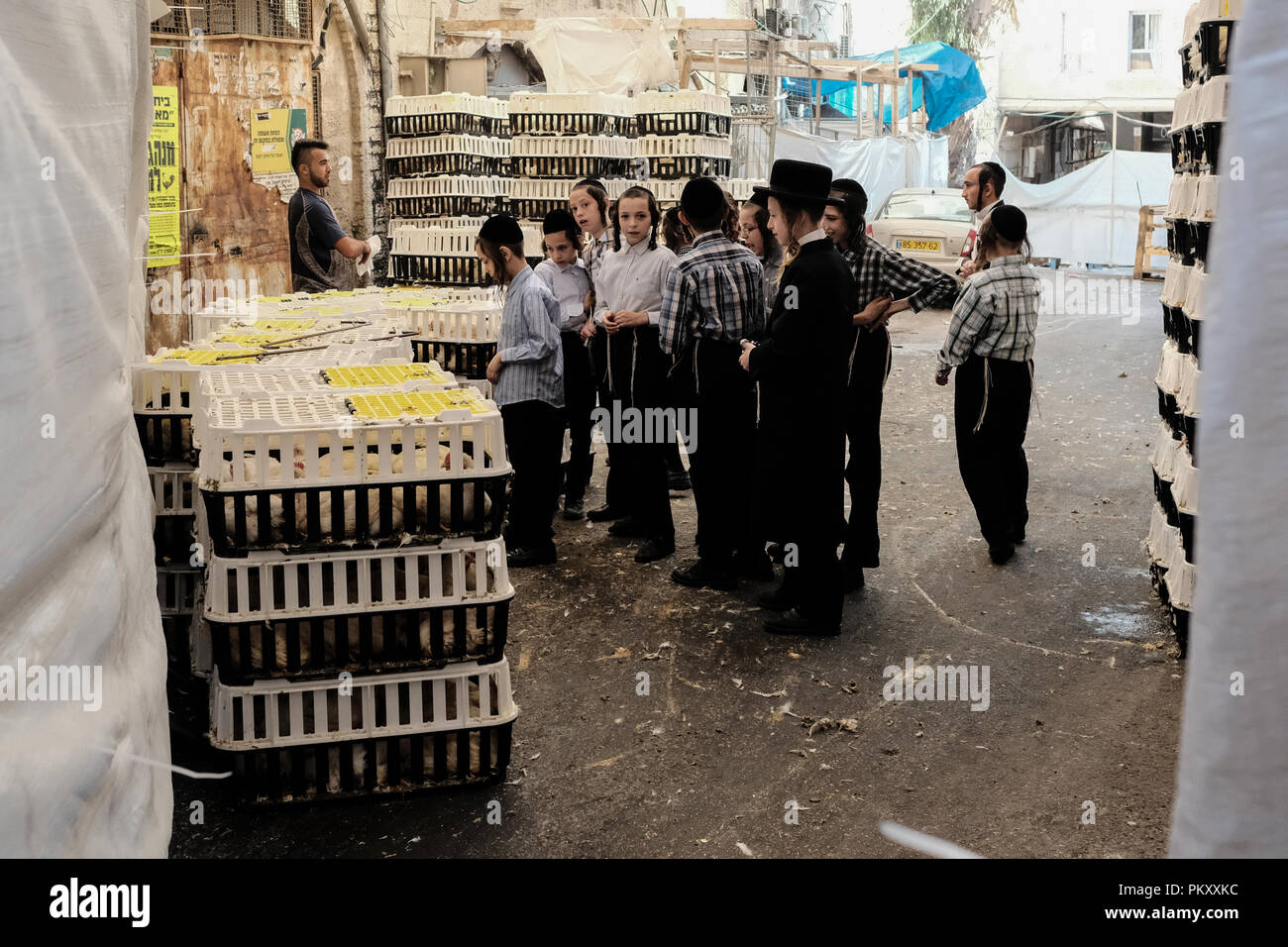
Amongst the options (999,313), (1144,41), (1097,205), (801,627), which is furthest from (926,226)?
(801,627)

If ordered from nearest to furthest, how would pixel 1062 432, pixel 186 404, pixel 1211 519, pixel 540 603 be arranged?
pixel 1211 519
pixel 186 404
pixel 540 603
pixel 1062 432

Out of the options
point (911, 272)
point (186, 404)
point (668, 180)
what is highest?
point (668, 180)

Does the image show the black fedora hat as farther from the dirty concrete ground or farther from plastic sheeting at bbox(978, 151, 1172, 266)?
plastic sheeting at bbox(978, 151, 1172, 266)

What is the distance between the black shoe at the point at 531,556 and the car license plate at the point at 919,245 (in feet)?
53.0

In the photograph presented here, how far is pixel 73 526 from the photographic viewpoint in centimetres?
255

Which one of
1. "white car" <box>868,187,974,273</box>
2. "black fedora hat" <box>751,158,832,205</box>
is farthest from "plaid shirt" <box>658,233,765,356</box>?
"white car" <box>868,187,974,273</box>

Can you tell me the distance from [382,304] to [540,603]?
255 cm

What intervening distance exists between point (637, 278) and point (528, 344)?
1.18 m

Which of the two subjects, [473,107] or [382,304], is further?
[473,107]

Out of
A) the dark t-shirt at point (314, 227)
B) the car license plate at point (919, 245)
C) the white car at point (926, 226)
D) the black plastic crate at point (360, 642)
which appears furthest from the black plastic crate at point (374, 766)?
the car license plate at point (919, 245)

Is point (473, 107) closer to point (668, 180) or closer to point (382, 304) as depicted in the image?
point (668, 180)

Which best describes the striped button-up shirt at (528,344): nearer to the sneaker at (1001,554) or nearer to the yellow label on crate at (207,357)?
the yellow label on crate at (207,357)

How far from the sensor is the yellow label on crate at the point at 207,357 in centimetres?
564
